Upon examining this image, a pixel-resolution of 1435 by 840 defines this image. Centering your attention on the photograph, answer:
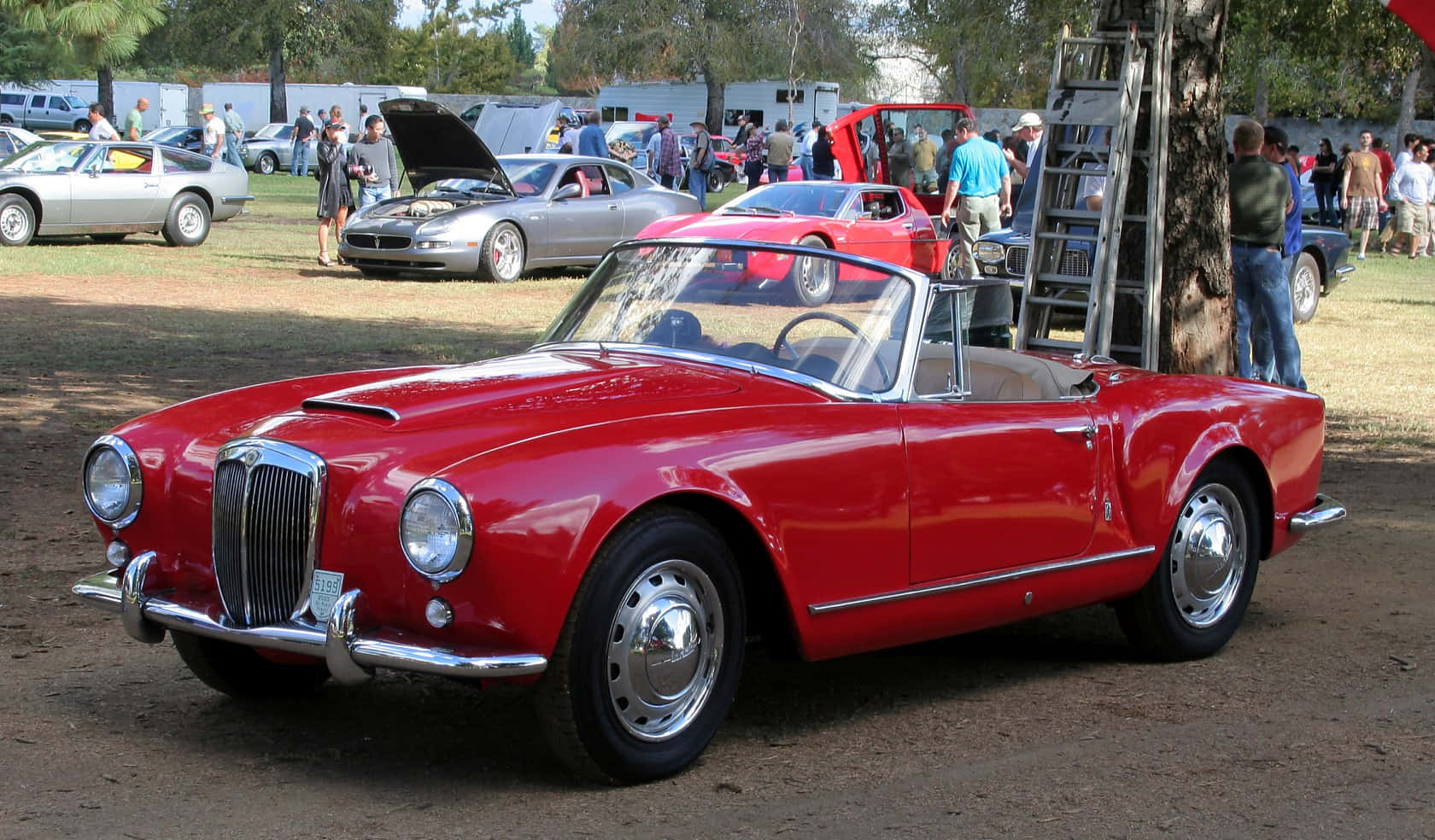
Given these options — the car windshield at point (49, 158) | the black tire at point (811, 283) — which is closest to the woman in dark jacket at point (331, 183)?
the car windshield at point (49, 158)

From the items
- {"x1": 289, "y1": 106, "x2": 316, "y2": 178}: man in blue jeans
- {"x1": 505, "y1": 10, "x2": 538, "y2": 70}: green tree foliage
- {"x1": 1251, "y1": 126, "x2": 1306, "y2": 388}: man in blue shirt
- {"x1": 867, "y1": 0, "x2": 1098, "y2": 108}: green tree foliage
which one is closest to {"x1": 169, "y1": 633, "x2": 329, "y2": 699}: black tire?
{"x1": 1251, "y1": 126, "x2": 1306, "y2": 388}: man in blue shirt

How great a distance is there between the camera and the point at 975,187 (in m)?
16.5

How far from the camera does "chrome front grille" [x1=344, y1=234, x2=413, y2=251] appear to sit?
17953 millimetres

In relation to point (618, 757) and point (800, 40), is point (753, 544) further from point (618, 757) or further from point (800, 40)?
point (800, 40)

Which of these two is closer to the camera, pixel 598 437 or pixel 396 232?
pixel 598 437

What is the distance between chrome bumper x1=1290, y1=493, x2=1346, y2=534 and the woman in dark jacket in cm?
1490

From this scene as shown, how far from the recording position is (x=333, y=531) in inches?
154

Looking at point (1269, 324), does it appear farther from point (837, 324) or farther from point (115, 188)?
point (115, 188)

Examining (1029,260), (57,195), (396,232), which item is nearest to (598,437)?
(1029,260)

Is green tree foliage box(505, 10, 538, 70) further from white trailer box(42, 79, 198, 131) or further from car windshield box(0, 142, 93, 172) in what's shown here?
car windshield box(0, 142, 93, 172)

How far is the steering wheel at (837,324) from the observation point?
4.95 meters

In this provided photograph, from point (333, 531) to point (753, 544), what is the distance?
1.12m

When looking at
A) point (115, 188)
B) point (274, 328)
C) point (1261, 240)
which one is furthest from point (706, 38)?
point (1261, 240)

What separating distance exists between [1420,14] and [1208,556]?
6.63 feet
